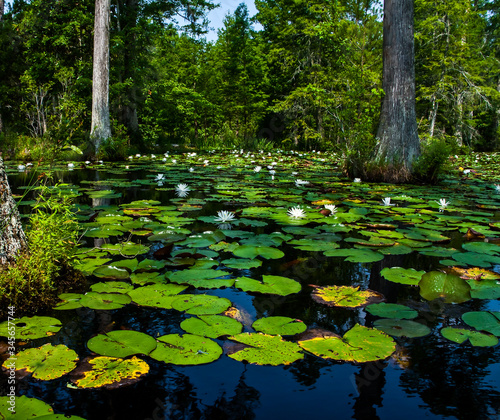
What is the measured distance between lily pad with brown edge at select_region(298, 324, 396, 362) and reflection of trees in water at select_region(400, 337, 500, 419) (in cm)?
9

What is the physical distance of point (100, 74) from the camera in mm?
9531

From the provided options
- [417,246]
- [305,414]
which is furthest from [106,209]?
[305,414]

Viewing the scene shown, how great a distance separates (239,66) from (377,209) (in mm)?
18616

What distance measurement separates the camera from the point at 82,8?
1220cm

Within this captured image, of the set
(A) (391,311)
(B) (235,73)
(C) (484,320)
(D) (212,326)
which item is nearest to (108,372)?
(D) (212,326)

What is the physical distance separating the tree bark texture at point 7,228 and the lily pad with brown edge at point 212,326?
74 cm

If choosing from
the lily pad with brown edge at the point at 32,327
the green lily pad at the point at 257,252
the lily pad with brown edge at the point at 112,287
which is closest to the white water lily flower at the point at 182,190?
the green lily pad at the point at 257,252

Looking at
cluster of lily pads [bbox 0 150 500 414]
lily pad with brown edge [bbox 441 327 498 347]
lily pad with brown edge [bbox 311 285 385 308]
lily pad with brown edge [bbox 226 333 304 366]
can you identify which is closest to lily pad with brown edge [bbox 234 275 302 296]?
cluster of lily pads [bbox 0 150 500 414]

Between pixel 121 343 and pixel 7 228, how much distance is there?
0.69m

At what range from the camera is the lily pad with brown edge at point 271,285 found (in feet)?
5.48

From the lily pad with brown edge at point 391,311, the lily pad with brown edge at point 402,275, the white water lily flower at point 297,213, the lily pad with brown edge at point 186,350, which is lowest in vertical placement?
the lily pad with brown edge at point 186,350

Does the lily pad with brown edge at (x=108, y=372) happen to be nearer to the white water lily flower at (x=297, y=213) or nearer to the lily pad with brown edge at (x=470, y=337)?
the lily pad with brown edge at (x=470, y=337)

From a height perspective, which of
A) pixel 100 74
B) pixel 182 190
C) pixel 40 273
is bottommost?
pixel 40 273

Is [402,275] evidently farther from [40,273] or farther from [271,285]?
[40,273]
